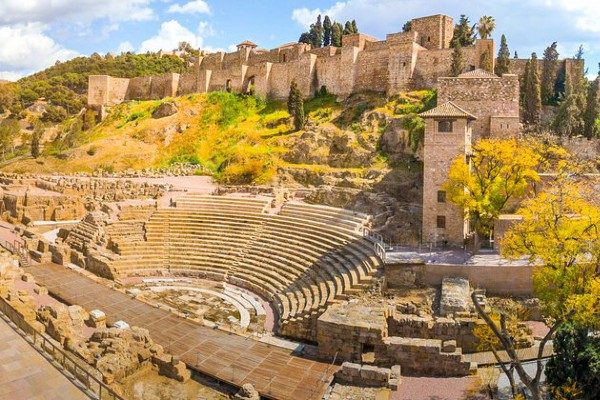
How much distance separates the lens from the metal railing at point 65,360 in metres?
10.6

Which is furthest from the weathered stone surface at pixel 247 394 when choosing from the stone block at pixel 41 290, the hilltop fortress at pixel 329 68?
the hilltop fortress at pixel 329 68

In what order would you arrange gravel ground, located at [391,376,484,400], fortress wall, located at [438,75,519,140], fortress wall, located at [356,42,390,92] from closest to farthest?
1. gravel ground, located at [391,376,484,400]
2. fortress wall, located at [438,75,519,140]
3. fortress wall, located at [356,42,390,92]

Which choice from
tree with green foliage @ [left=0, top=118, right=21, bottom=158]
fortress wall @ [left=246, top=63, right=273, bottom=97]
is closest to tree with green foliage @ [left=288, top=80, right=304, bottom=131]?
fortress wall @ [left=246, top=63, right=273, bottom=97]

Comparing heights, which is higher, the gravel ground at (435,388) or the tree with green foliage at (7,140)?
the tree with green foliage at (7,140)

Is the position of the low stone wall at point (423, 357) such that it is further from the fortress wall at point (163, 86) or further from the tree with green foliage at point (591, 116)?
the fortress wall at point (163, 86)

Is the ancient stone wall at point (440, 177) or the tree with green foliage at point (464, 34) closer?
the ancient stone wall at point (440, 177)

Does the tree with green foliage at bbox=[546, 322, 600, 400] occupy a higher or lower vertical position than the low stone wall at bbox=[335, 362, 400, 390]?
higher

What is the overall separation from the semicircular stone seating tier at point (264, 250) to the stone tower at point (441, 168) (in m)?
3.52

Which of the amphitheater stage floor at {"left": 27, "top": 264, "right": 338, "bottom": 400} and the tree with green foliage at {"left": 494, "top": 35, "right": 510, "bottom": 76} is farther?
the tree with green foliage at {"left": 494, "top": 35, "right": 510, "bottom": 76}

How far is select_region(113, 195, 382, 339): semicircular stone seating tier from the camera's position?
21.4 metres

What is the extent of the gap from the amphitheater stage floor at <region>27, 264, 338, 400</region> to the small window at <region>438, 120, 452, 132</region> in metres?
13.5

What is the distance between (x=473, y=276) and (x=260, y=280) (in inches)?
394

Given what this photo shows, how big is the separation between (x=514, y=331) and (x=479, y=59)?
29.6 m

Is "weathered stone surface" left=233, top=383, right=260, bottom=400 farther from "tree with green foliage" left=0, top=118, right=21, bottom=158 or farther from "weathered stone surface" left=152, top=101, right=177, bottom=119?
"tree with green foliage" left=0, top=118, right=21, bottom=158
